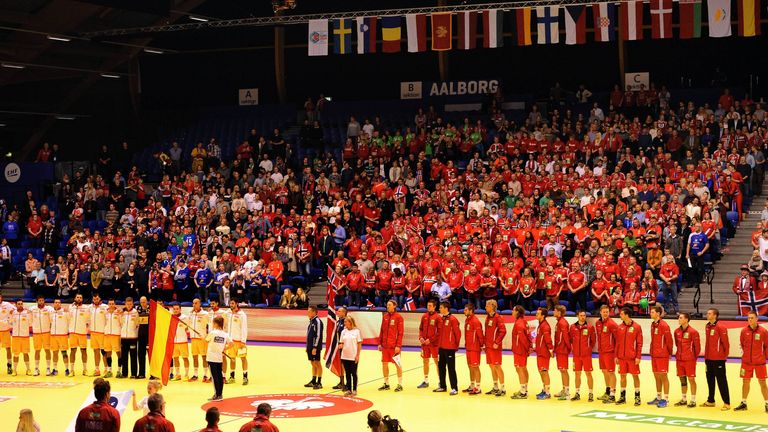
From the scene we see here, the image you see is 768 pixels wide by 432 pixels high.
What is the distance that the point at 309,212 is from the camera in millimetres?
34656

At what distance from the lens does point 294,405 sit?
20469 millimetres

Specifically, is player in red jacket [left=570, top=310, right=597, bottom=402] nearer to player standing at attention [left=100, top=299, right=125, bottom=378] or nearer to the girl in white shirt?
the girl in white shirt

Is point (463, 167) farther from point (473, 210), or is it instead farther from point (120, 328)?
point (120, 328)

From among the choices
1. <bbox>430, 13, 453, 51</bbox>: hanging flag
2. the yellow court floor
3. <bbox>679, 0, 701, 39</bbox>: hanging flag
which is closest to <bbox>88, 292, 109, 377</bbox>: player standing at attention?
the yellow court floor

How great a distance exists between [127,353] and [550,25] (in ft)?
54.1

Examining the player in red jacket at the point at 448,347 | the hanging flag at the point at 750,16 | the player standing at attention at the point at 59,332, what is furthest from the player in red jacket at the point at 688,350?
the hanging flag at the point at 750,16

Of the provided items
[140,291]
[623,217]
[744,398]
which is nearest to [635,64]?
[623,217]

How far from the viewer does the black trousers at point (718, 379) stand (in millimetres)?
19562

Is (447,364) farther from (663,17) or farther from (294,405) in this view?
(663,17)

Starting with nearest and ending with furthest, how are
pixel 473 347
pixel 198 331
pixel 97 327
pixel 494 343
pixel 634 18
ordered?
1. pixel 494 343
2. pixel 473 347
3. pixel 198 331
4. pixel 97 327
5. pixel 634 18

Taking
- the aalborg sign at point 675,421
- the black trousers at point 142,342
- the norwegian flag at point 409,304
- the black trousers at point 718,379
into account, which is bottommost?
the aalborg sign at point 675,421

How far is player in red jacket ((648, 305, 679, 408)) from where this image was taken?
786 inches

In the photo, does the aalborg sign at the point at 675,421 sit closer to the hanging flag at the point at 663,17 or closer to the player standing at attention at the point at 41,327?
the player standing at attention at the point at 41,327

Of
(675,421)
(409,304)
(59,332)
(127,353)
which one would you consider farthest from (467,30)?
(675,421)
